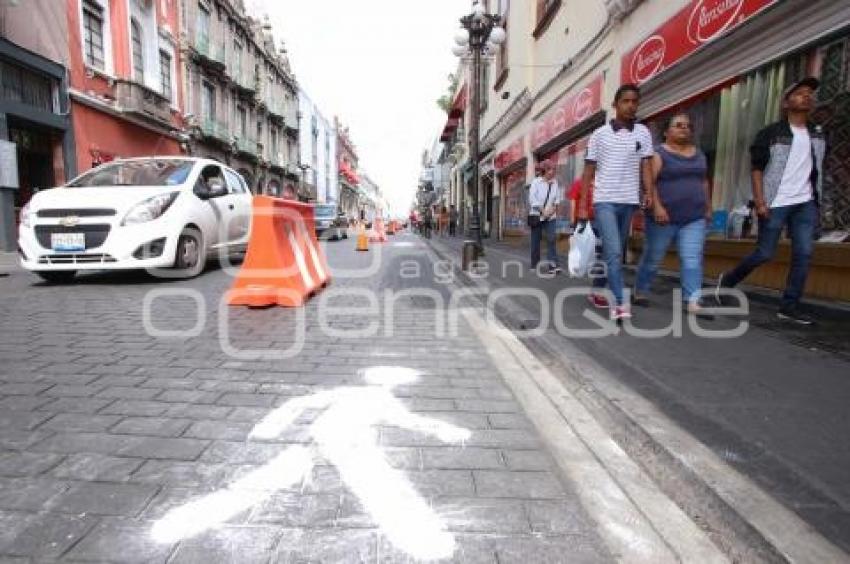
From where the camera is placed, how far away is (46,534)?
5.16 feet

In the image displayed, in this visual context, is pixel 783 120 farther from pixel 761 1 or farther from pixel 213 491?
pixel 213 491

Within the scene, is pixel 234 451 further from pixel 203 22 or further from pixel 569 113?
pixel 203 22

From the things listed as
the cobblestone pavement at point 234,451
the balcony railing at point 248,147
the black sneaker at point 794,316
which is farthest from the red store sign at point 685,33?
the balcony railing at point 248,147

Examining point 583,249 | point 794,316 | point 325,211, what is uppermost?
point 325,211

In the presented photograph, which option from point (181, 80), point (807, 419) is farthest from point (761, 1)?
point (181, 80)

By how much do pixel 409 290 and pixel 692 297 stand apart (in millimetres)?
3389

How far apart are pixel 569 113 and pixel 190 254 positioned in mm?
7981

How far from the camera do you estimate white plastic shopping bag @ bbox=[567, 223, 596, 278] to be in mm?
5473

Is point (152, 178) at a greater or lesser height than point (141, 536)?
greater

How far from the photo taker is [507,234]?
18.1 metres

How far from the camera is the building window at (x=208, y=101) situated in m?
24.4

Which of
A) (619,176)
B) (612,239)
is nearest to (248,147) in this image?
(619,176)

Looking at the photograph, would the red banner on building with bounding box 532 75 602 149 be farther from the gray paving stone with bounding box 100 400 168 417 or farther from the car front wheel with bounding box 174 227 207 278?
the gray paving stone with bounding box 100 400 168 417

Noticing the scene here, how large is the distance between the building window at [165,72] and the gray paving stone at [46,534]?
2211cm
